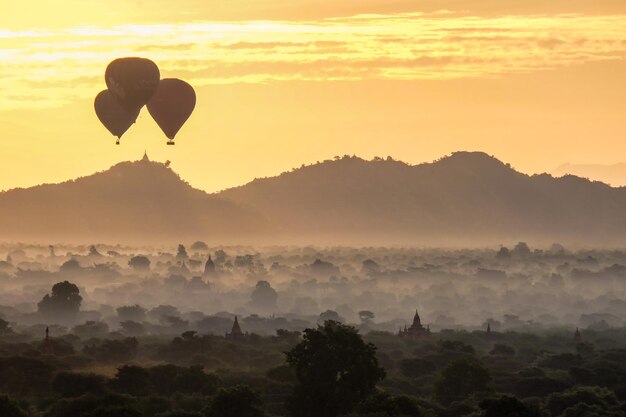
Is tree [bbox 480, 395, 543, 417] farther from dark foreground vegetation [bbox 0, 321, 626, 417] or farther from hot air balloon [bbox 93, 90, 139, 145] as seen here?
hot air balloon [bbox 93, 90, 139, 145]

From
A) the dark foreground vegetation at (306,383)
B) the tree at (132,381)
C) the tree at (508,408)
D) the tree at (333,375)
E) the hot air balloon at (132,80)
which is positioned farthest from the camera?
the hot air balloon at (132,80)

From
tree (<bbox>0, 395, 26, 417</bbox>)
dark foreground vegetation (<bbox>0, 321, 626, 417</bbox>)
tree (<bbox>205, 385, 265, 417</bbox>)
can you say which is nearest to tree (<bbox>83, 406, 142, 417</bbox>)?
dark foreground vegetation (<bbox>0, 321, 626, 417</bbox>)

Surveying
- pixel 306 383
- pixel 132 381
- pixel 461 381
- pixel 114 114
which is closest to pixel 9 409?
pixel 306 383

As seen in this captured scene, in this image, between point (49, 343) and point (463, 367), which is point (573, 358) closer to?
point (463, 367)

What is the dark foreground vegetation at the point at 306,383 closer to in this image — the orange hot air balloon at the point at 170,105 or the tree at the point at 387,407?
the tree at the point at 387,407

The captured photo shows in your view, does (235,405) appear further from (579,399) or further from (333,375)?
(579,399)

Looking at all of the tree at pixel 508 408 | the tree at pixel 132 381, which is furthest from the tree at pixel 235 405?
the tree at pixel 132 381
